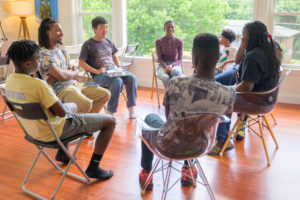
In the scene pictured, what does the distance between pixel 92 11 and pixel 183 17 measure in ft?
5.81

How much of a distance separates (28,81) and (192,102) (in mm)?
1081

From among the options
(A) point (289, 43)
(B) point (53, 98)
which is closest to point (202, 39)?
(B) point (53, 98)

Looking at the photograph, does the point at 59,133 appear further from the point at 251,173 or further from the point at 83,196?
the point at 251,173

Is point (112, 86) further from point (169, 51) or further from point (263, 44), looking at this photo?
point (263, 44)

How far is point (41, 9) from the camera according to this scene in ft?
19.9

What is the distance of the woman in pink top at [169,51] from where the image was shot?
445 cm

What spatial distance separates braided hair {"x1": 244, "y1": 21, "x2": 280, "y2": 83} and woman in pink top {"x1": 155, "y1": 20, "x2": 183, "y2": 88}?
5.53 ft

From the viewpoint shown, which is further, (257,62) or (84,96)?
(84,96)

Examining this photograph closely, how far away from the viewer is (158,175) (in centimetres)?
267

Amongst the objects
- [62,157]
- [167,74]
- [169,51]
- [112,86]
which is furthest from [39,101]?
[169,51]

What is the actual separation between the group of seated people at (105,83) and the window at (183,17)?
1.35 m

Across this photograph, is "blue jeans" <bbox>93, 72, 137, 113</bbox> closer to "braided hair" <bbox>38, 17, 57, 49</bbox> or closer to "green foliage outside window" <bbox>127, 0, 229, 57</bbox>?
"braided hair" <bbox>38, 17, 57, 49</bbox>

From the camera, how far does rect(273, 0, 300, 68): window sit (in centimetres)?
461

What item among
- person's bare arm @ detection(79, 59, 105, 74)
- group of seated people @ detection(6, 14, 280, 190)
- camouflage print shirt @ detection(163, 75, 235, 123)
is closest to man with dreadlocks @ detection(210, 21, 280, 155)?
group of seated people @ detection(6, 14, 280, 190)
